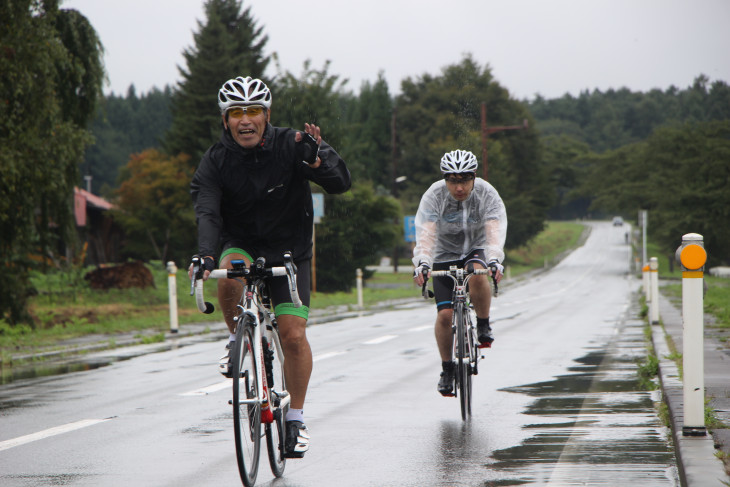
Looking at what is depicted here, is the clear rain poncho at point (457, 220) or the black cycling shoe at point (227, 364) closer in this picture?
the black cycling shoe at point (227, 364)

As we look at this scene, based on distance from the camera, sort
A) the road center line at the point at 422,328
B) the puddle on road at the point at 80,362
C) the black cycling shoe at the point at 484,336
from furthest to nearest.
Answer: the road center line at the point at 422,328, the puddle on road at the point at 80,362, the black cycling shoe at the point at 484,336

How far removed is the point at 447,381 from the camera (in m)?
7.32

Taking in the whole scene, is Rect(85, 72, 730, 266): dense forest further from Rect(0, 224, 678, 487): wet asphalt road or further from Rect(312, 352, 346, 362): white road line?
Rect(0, 224, 678, 487): wet asphalt road

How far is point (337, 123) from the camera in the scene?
38094 millimetres

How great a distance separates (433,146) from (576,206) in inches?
3821

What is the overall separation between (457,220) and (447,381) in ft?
4.18

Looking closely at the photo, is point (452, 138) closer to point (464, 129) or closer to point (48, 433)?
point (464, 129)

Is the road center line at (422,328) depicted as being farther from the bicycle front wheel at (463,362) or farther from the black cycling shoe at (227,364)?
the black cycling shoe at (227,364)

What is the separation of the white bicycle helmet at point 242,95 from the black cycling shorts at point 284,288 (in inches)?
29.7

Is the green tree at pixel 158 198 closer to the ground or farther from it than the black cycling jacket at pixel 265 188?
farther from it

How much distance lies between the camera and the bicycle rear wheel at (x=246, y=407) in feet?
14.5

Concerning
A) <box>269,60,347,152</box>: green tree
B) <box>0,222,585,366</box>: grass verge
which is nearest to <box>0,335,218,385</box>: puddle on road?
<box>0,222,585,366</box>: grass verge

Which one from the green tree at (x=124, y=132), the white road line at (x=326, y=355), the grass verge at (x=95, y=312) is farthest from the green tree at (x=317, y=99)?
the green tree at (x=124, y=132)

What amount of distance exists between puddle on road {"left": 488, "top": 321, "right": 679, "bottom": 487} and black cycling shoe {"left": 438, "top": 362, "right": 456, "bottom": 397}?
0.62 m
